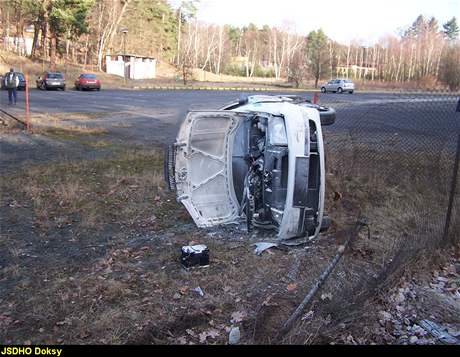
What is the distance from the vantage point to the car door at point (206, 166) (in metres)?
6.05

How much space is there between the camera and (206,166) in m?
6.43

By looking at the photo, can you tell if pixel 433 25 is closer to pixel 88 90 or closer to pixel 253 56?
pixel 253 56

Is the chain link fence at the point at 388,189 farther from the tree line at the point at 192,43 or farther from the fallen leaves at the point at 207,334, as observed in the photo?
the tree line at the point at 192,43

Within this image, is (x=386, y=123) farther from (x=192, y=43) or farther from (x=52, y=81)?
(x=192, y=43)

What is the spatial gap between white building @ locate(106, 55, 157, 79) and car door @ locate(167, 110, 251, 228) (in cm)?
4591

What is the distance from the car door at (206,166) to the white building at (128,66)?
4591 centimetres

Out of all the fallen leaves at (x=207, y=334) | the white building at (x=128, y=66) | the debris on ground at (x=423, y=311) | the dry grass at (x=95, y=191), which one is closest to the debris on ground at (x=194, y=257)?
the fallen leaves at (x=207, y=334)

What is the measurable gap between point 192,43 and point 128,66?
26.1m

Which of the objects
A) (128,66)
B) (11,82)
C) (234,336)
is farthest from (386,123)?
(128,66)

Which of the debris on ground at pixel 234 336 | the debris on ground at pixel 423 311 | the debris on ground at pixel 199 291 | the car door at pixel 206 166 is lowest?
the debris on ground at pixel 423 311

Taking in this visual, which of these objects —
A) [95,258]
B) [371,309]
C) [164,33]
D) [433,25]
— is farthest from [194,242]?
[433,25]

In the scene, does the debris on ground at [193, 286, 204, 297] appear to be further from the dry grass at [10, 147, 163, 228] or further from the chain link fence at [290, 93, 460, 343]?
the dry grass at [10, 147, 163, 228]

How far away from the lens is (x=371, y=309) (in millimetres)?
3967
